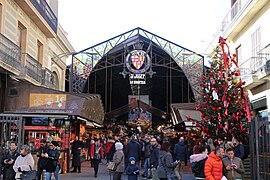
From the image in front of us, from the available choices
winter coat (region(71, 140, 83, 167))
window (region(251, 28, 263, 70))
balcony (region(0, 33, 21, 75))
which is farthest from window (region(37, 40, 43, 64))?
window (region(251, 28, 263, 70))

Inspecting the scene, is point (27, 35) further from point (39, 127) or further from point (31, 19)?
point (39, 127)

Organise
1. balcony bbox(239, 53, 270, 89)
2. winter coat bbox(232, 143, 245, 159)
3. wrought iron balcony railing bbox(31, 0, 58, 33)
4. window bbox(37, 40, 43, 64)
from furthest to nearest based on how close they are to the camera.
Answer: window bbox(37, 40, 43, 64) → wrought iron balcony railing bbox(31, 0, 58, 33) → balcony bbox(239, 53, 270, 89) → winter coat bbox(232, 143, 245, 159)

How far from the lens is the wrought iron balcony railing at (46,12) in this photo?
17.9 m

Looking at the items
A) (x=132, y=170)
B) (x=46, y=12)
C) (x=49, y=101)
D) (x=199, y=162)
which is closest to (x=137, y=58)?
(x=46, y=12)

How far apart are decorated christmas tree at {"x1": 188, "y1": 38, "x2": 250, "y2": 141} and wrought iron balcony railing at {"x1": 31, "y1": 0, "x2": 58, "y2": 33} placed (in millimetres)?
9798

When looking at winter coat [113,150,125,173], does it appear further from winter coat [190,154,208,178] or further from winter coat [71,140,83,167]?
winter coat [71,140,83,167]

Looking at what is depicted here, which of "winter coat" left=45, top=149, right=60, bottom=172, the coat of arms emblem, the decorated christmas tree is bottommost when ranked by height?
"winter coat" left=45, top=149, right=60, bottom=172

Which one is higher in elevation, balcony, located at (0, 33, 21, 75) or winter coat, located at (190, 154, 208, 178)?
balcony, located at (0, 33, 21, 75)

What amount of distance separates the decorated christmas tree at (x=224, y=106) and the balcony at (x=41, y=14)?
9.29m

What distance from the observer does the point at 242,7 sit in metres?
18.5

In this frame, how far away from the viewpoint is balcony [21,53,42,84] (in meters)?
16.0

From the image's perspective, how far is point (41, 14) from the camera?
18.4m

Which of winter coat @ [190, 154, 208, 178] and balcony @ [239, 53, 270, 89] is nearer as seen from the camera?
winter coat @ [190, 154, 208, 178]

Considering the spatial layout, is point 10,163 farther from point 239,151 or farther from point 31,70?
point 31,70
